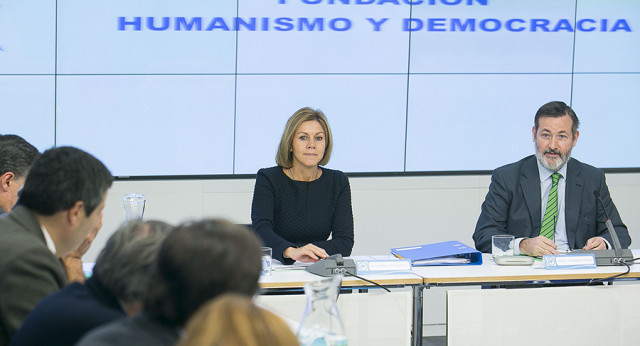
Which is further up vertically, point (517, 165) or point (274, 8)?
point (274, 8)

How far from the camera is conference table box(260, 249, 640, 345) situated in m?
3.34

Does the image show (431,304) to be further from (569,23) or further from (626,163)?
(569,23)

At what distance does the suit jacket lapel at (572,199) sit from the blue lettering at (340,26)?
1847 mm

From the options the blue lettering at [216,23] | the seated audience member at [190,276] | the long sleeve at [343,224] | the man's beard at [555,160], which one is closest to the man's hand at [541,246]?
the man's beard at [555,160]

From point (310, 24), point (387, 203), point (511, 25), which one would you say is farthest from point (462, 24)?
point (387, 203)

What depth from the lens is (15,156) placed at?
3146 millimetres

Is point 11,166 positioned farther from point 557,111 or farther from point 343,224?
point 557,111

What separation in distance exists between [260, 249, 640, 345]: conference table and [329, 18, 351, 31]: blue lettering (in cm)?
220

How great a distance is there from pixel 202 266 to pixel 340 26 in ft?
13.7

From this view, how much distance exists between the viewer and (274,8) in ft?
17.3

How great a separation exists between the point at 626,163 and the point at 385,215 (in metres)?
1.76

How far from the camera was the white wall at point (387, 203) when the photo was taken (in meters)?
5.20

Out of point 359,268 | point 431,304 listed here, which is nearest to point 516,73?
point 431,304

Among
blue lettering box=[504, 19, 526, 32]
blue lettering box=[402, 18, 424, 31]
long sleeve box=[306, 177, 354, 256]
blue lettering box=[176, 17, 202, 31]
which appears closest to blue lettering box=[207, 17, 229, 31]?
blue lettering box=[176, 17, 202, 31]
